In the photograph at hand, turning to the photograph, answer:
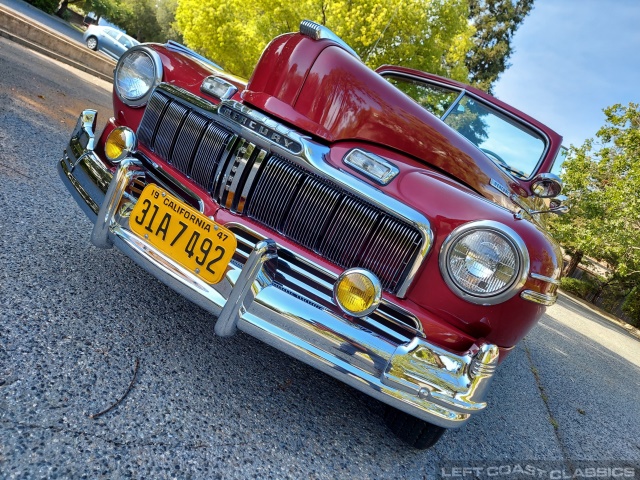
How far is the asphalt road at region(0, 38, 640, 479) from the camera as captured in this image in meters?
1.42

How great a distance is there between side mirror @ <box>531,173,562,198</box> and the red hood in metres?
0.64

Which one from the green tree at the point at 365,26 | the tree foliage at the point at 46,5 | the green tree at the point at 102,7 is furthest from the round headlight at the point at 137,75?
the green tree at the point at 102,7

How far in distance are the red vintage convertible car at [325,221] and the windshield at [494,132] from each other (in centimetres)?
91

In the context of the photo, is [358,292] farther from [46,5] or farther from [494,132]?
[46,5]

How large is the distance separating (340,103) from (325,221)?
0.57 metres

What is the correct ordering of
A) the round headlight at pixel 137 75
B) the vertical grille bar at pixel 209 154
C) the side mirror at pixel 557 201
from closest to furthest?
the vertical grille bar at pixel 209 154, the round headlight at pixel 137 75, the side mirror at pixel 557 201

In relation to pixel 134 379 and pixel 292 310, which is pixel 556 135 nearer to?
pixel 292 310

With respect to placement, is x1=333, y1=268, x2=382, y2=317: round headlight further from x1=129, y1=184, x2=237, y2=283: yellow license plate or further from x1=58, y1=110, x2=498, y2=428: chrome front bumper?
x1=129, y1=184, x2=237, y2=283: yellow license plate

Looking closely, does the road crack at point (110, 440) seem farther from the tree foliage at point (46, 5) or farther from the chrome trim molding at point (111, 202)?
the tree foliage at point (46, 5)

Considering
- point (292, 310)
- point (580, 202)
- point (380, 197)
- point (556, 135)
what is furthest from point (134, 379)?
point (580, 202)

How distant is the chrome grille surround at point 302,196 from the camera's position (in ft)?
5.92

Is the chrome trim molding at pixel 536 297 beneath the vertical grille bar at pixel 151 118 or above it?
above

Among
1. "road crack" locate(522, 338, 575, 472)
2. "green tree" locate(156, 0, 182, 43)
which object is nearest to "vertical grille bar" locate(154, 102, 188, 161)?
"road crack" locate(522, 338, 575, 472)

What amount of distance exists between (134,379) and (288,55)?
1579 millimetres
